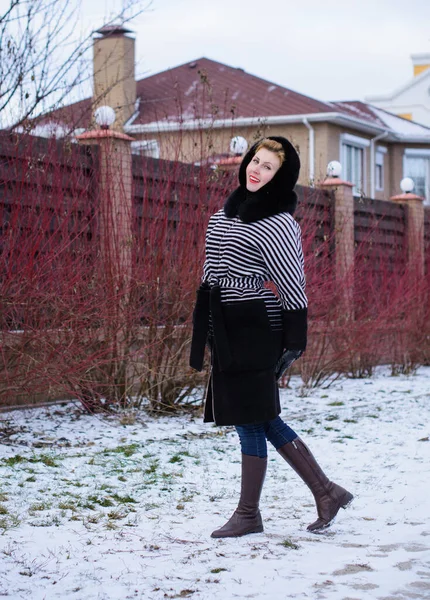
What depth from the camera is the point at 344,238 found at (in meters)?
12.7

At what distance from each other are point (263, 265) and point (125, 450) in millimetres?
2689

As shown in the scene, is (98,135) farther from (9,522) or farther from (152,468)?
(9,522)

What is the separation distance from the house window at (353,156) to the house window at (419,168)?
9.31ft

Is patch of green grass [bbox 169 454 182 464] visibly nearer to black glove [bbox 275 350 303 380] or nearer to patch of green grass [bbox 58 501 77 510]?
patch of green grass [bbox 58 501 77 510]

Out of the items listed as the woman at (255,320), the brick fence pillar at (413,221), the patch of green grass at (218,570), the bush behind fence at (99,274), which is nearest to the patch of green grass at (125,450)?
the bush behind fence at (99,274)

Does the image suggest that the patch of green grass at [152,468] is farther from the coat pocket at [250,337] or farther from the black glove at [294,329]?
the black glove at [294,329]

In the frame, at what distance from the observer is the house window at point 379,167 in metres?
28.4

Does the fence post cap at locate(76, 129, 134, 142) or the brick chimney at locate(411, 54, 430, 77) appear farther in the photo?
the brick chimney at locate(411, 54, 430, 77)

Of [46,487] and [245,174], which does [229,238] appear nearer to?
[245,174]

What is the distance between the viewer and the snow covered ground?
391 centimetres

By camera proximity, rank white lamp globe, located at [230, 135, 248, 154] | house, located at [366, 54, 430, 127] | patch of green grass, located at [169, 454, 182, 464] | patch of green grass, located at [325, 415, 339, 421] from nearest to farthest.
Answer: patch of green grass, located at [169, 454, 182, 464] < patch of green grass, located at [325, 415, 339, 421] < white lamp globe, located at [230, 135, 248, 154] < house, located at [366, 54, 430, 127]

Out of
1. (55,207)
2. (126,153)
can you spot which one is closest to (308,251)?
(126,153)

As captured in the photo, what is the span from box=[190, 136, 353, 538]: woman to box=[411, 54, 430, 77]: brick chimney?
41.6m

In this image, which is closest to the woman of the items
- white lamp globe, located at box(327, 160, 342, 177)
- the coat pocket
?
the coat pocket
